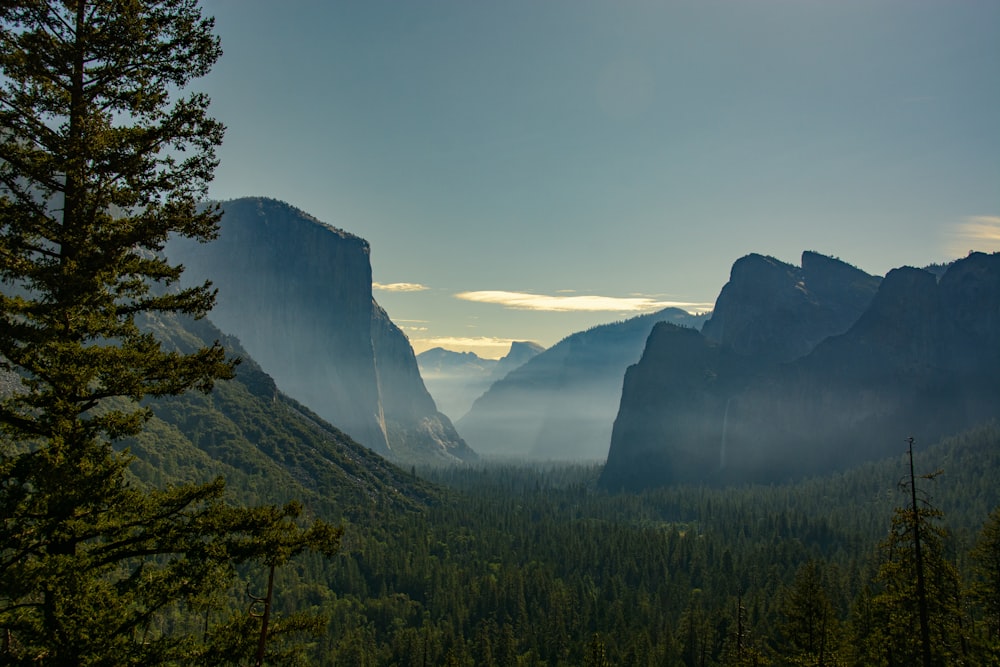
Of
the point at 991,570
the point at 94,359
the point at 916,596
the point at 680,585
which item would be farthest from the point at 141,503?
the point at 680,585

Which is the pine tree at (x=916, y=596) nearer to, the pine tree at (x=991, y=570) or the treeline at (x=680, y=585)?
the treeline at (x=680, y=585)

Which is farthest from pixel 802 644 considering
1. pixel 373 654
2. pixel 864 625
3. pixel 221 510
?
pixel 373 654

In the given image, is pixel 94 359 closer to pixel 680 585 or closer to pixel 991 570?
pixel 991 570

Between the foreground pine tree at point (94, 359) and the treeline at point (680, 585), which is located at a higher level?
the foreground pine tree at point (94, 359)

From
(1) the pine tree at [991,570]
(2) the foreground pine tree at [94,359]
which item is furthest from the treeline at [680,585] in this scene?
(2) the foreground pine tree at [94,359]

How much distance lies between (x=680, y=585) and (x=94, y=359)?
360 feet

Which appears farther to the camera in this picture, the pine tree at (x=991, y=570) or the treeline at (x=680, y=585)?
the pine tree at (x=991, y=570)

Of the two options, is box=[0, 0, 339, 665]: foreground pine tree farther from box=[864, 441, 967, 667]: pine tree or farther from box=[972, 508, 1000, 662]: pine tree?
box=[972, 508, 1000, 662]: pine tree

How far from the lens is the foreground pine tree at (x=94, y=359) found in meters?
12.5

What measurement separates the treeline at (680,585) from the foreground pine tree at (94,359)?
2361cm

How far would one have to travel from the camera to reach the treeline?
122ft

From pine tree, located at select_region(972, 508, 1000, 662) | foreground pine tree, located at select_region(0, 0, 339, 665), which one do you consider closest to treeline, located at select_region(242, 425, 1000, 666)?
pine tree, located at select_region(972, 508, 1000, 662)

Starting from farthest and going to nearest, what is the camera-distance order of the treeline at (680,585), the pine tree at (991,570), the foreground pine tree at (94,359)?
the pine tree at (991,570) < the treeline at (680,585) < the foreground pine tree at (94,359)

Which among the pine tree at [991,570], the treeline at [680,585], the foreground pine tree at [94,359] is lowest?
the treeline at [680,585]
